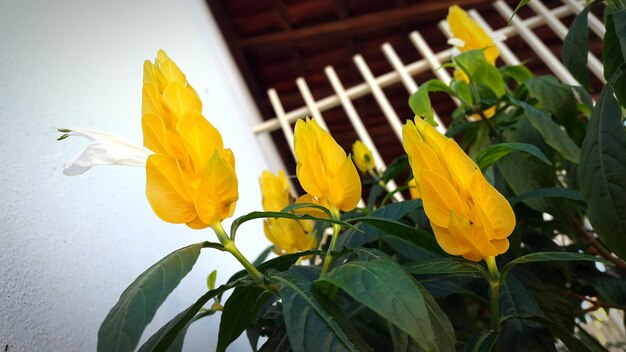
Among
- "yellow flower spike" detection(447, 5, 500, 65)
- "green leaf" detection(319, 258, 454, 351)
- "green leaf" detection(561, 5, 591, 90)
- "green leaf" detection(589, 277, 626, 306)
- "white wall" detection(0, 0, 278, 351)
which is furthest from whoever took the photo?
"yellow flower spike" detection(447, 5, 500, 65)

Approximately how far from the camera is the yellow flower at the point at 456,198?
0.47 m

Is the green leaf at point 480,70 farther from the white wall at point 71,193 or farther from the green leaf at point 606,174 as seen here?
the white wall at point 71,193

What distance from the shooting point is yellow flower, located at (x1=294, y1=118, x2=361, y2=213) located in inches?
21.6

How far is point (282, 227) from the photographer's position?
2.71 ft

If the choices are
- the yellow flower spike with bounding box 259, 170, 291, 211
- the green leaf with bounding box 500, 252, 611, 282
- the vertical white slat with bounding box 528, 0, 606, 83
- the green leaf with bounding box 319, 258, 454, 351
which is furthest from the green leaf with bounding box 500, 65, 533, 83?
the vertical white slat with bounding box 528, 0, 606, 83

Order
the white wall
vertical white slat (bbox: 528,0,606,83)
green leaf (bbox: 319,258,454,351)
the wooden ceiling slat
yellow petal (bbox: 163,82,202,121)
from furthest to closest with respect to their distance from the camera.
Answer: the wooden ceiling slat
vertical white slat (bbox: 528,0,606,83)
the white wall
yellow petal (bbox: 163,82,202,121)
green leaf (bbox: 319,258,454,351)

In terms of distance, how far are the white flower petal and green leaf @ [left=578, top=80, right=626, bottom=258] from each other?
18.3 inches

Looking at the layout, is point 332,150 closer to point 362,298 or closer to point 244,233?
point 362,298

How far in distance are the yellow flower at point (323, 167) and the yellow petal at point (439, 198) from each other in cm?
10

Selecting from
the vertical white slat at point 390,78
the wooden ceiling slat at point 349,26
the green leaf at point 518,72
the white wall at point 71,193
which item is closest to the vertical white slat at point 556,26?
the vertical white slat at point 390,78

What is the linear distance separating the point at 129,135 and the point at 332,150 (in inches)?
25.3

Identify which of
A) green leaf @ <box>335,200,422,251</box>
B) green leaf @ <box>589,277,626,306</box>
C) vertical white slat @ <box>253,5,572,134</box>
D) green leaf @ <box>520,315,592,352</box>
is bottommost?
green leaf @ <box>589,277,626,306</box>

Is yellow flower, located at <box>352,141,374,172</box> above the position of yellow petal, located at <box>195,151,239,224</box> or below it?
above

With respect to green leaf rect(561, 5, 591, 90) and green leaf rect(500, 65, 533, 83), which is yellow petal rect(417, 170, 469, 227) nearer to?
green leaf rect(561, 5, 591, 90)
